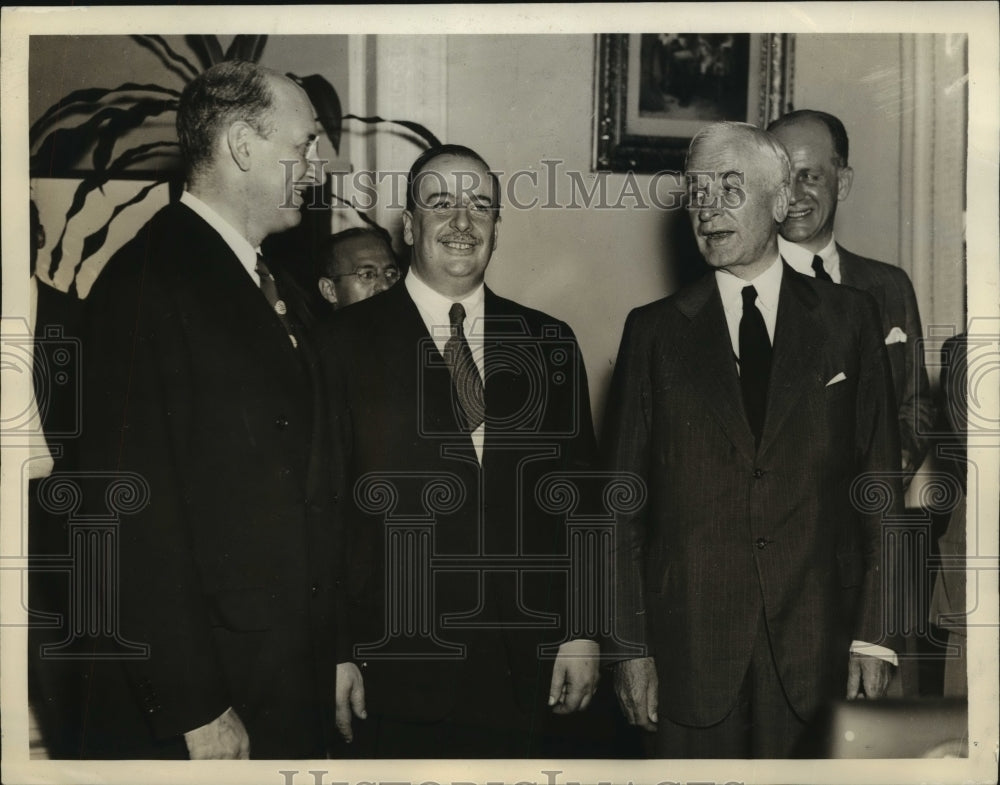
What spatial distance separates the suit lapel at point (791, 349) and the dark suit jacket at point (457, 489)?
38 centimetres

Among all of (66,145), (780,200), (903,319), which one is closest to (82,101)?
(66,145)

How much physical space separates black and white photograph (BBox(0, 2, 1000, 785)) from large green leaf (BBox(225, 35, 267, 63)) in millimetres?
15

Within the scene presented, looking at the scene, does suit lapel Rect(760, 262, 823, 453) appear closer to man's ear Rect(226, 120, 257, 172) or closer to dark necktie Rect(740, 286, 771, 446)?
dark necktie Rect(740, 286, 771, 446)

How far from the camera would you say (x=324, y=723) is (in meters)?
2.12

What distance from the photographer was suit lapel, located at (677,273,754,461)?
209cm

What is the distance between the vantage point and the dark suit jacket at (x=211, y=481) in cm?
204

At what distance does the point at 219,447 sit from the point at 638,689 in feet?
3.26

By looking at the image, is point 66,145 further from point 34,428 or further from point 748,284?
point 748,284

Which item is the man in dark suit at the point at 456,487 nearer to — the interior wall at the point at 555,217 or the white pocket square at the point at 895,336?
the interior wall at the point at 555,217

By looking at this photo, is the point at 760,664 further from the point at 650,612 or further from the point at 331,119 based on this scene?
the point at 331,119

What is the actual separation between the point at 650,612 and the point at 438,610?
1.45 feet

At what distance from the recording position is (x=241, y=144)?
6.86 ft

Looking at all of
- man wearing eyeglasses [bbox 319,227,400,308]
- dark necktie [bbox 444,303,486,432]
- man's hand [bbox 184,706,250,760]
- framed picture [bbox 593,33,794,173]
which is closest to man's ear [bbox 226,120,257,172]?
man wearing eyeglasses [bbox 319,227,400,308]

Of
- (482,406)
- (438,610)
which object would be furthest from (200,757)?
(482,406)
